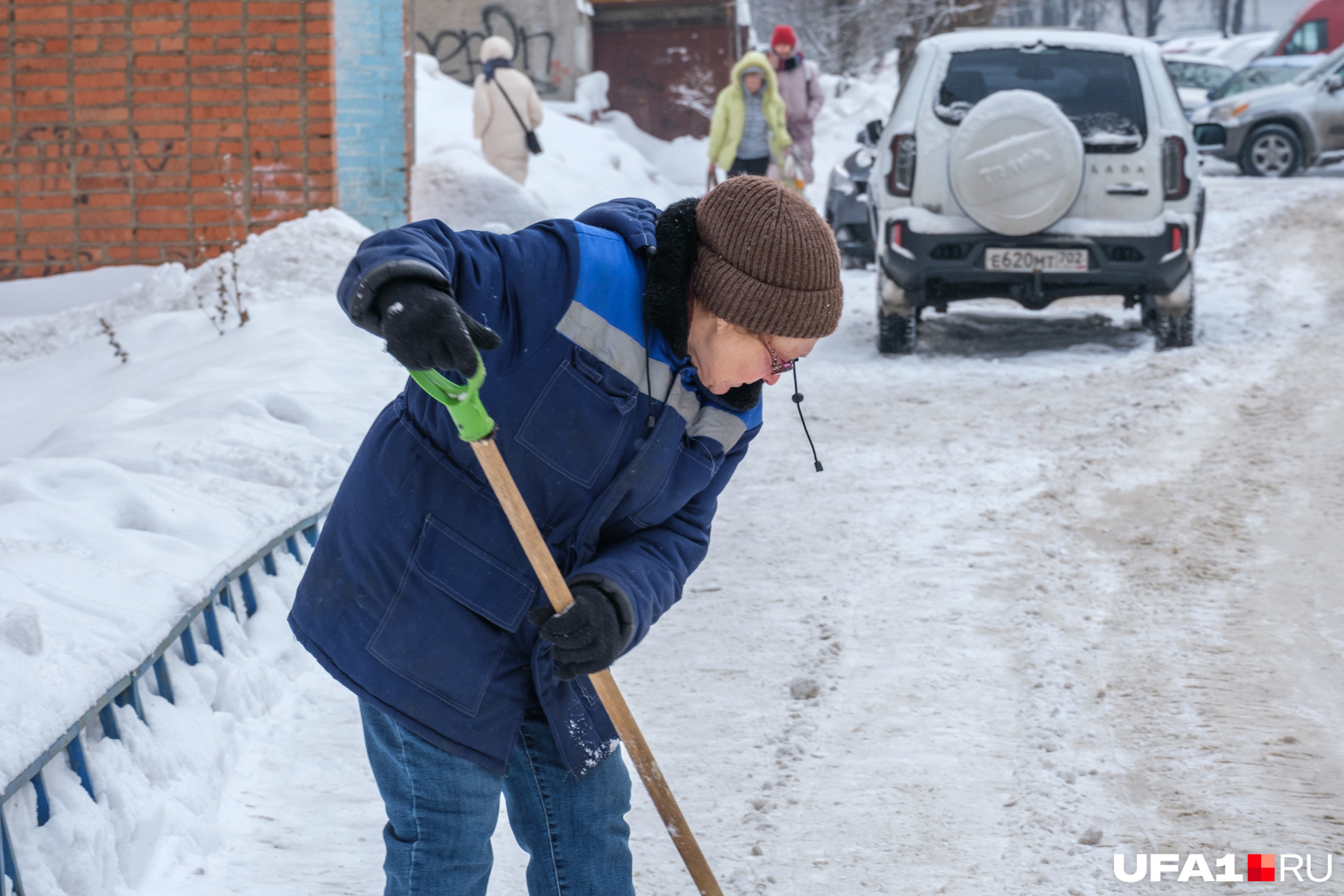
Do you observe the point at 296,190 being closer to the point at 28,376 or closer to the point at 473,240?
the point at 28,376

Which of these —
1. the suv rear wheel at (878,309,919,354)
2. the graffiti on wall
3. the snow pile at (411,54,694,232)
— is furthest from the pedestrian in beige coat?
the graffiti on wall

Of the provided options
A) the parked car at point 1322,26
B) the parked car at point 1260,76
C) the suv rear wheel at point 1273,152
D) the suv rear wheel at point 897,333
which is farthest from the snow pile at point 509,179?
the parked car at point 1322,26

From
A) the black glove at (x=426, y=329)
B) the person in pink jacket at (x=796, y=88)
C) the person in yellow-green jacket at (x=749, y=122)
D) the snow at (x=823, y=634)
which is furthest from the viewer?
the person in pink jacket at (x=796, y=88)

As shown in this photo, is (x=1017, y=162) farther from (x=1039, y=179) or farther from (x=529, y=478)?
(x=529, y=478)

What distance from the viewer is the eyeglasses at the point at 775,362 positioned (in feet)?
6.40

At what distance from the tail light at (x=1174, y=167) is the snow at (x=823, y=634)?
3.88 feet

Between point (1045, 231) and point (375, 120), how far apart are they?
14.2 ft

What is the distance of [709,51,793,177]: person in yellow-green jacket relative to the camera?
10711mm

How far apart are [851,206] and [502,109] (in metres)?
2.93

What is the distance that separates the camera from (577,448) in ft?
6.31

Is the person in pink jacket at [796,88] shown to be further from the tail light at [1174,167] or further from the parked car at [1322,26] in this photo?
the parked car at [1322,26]

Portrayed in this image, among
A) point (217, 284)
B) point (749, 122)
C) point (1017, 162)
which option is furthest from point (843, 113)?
point (217, 284)

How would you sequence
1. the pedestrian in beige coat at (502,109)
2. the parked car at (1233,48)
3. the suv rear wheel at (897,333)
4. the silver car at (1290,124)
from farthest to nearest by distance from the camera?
the parked car at (1233,48)
the silver car at (1290,124)
the pedestrian in beige coat at (502,109)
the suv rear wheel at (897,333)

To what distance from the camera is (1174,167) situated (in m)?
7.07
